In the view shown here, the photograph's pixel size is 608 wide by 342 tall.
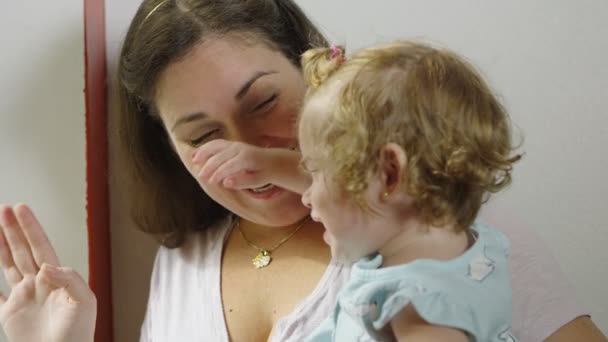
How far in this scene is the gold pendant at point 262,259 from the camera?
113 centimetres

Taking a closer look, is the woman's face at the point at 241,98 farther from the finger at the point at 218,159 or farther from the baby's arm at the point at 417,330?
the baby's arm at the point at 417,330

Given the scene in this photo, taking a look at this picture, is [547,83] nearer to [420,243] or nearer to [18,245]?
[420,243]

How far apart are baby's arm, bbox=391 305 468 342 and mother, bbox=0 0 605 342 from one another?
326 mm

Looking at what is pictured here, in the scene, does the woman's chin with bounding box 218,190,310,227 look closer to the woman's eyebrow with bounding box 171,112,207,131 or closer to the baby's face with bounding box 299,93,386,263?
the woman's eyebrow with bounding box 171,112,207,131

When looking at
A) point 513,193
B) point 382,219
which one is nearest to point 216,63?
point 382,219

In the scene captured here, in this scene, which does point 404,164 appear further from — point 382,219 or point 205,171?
point 205,171

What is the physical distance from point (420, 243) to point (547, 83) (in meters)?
0.69

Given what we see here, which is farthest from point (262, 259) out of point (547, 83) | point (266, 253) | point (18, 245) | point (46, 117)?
point (547, 83)

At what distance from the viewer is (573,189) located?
4.20 feet

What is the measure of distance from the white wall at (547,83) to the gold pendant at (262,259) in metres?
0.42

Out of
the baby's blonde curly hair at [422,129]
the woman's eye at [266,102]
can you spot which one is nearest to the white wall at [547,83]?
the woman's eye at [266,102]

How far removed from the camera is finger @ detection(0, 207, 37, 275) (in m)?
1.10

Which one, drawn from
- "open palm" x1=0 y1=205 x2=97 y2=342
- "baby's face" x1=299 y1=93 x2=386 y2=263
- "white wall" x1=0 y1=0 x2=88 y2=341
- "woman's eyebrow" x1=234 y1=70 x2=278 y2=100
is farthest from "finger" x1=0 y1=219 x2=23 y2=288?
"baby's face" x1=299 y1=93 x2=386 y2=263

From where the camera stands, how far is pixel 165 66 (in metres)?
1.04
